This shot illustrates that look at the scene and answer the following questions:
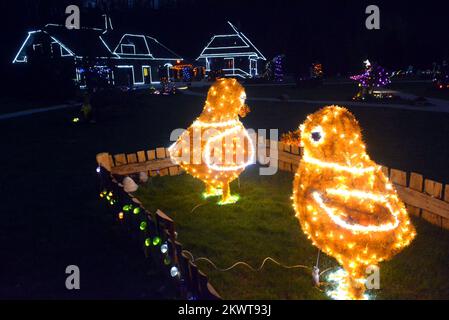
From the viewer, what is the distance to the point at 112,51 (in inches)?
1551

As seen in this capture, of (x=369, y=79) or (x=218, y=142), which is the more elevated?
(x=369, y=79)

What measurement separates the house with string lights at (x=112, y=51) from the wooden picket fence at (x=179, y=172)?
25617 millimetres

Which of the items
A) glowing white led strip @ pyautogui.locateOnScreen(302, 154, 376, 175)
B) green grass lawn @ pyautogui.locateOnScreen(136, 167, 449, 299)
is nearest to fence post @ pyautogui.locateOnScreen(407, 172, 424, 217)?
green grass lawn @ pyautogui.locateOnScreen(136, 167, 449, 299)

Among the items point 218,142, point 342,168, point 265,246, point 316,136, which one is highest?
point 316,136

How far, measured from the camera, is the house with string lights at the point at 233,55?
159ft

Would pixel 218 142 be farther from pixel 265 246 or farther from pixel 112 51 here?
pixel 112 51

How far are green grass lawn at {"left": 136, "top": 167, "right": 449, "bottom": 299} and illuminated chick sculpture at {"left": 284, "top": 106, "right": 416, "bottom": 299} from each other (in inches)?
32.2

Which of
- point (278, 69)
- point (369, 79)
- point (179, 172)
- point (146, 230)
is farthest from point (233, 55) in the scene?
point (146, 230)

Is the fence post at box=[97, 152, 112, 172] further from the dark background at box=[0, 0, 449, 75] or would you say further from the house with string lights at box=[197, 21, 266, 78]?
the house with string lights at box=[197, 21, 266, 78]

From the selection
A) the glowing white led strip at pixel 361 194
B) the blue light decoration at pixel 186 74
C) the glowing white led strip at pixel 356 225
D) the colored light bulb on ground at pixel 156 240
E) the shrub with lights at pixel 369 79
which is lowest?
the colored light bulb on ground at pixel 156 240

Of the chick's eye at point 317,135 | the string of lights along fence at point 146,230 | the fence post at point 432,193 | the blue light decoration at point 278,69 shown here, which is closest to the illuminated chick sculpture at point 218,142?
the string of lights along fence at point 146,230

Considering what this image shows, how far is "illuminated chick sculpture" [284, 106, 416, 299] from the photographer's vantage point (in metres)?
3.98

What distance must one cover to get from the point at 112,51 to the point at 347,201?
39.0 metres

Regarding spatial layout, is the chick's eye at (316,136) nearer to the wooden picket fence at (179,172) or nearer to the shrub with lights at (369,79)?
the wooden picket fence at (179,172)
